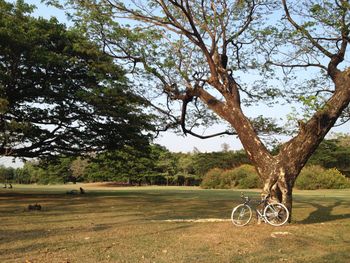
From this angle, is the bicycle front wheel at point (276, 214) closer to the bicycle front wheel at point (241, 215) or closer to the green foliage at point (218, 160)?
the bicycle front wheel at point (241, 215)

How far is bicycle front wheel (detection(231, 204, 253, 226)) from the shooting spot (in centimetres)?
1077

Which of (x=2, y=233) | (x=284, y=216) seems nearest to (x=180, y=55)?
(x=284, y=216)

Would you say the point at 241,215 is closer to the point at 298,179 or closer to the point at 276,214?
the point at 276,214

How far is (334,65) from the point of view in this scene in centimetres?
1252

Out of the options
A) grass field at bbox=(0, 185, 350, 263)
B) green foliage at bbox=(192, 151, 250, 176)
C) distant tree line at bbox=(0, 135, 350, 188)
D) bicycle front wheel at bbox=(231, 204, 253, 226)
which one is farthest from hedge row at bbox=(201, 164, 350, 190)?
bicycle front wheel at bbox=(231, 204, 253, 226)

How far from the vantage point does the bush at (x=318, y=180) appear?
130ft

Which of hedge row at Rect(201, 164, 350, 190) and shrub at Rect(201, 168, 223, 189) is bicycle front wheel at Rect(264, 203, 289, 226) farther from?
shrub at Rect(201, 168, 223, 189)

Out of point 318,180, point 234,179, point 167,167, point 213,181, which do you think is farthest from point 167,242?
point 167,167

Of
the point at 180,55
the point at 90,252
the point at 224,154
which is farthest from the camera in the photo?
the point at 224,154

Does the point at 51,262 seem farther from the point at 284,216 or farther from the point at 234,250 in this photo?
the point at 284,216

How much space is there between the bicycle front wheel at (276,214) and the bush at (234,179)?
102 feet

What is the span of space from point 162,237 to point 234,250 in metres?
1.96

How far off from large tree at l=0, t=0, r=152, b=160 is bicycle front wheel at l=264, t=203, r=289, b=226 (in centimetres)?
774

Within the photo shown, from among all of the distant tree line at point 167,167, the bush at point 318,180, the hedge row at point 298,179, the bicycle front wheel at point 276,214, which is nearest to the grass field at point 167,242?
the bicycle front wheel at point 276,214
